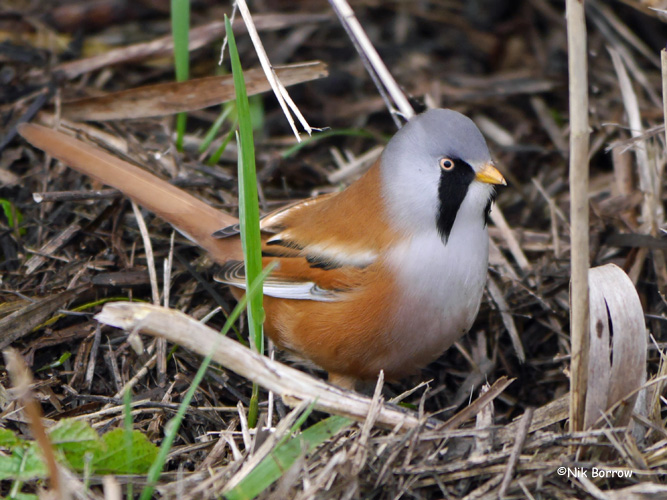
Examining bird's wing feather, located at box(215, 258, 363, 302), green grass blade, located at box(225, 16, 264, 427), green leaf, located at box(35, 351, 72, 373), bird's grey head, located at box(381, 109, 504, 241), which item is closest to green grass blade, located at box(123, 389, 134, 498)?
green grass blade, located at box(225, 16, 264, 427)

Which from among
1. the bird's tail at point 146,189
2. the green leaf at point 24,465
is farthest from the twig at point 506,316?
the green leaf at point 24,465

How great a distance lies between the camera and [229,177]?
447 centimetres

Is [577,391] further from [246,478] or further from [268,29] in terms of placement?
[268,29]

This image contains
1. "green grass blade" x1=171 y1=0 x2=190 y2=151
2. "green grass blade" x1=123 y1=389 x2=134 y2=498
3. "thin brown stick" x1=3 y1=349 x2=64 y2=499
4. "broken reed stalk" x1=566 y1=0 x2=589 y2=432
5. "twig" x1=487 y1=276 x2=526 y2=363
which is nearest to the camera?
"thin brown stick" x1=3 y1=349 x2=64 y2=499

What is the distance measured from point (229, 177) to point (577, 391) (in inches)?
96.3

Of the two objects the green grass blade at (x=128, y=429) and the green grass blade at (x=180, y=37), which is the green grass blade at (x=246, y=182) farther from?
the green grass blade at (x=180, y=37)

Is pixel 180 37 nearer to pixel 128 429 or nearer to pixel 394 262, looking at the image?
pixel 394 262

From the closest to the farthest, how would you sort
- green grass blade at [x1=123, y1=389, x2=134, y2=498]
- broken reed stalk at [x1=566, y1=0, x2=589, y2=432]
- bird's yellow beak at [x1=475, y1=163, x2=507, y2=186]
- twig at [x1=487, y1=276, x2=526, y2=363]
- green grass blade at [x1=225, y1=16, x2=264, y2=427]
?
broken reed stalk at [x1=566, y1=0, x2=589, y2=432] → green grass blade at [x1=123, y1=389, x2=134, y2=498] → green grass blade at [x1=225, y1=16, x2=264, y2=427] → bird's yellow beak at [x1=475, y1=163, x2=507, y2=186] → twig at [x1=487, y1=276, x2=526, y2=363]

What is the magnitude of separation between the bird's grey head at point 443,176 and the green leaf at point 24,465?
1.68 metres

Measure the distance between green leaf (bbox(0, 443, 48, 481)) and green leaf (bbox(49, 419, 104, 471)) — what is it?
0.08 meters

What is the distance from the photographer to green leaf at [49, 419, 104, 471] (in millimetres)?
2738

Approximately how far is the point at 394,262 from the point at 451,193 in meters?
0.38

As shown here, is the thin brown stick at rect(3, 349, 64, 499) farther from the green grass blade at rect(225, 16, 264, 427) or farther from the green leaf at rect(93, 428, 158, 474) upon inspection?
the green grass blade at rect(225, 16, 264, 427)

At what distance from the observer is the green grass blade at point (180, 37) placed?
3961 mm
